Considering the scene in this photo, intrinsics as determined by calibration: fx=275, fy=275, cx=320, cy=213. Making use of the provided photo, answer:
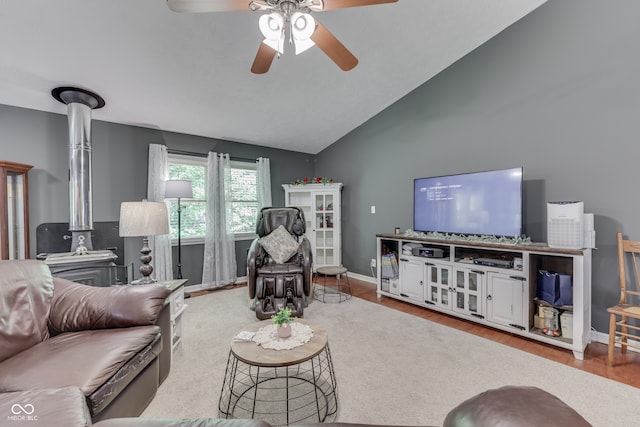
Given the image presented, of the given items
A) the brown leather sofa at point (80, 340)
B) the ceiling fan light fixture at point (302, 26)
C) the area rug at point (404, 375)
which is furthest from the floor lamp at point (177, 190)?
the ceiling fan light fixture at point (302, 26)

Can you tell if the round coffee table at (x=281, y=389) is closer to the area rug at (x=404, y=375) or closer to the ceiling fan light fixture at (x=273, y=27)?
the area rug at (x=404, y=375)

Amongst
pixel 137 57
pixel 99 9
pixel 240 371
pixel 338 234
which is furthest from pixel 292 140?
pixel 240 371

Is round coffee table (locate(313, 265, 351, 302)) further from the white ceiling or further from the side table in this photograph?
the white ceiling

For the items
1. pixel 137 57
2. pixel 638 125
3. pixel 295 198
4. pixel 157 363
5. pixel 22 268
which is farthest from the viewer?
pixel 295 198

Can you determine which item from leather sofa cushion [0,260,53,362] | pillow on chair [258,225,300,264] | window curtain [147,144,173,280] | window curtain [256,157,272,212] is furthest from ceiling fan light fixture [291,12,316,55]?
window curtain [256,157,272,212]

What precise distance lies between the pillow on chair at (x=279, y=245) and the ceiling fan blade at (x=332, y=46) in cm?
220

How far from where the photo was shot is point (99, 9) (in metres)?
1.98

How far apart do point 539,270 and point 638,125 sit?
143cm

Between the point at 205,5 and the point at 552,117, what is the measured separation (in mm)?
3179

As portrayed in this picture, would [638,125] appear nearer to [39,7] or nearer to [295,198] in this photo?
[295,198]

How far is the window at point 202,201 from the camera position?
13.3 ft

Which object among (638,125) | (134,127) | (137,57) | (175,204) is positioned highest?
(137,57)

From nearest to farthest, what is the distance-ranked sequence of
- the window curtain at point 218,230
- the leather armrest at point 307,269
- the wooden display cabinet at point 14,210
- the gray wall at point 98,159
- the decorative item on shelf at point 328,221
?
the wooden display cabinet at point 14,210 < the gray wall at point 98,159 < the leather armrest at point 307,269 < the window curtain at point 218,230 < the decorative item on shelf at point 328,221

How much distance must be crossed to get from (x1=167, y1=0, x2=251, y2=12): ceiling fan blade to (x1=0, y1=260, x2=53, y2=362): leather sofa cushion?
1.69 meters
